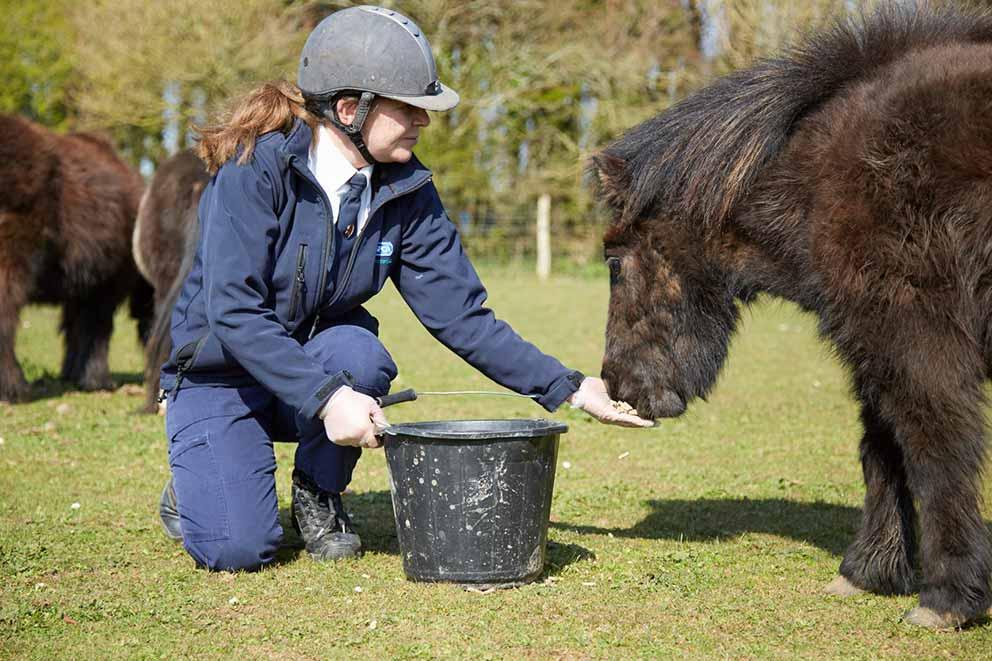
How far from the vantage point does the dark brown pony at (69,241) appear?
8180mm

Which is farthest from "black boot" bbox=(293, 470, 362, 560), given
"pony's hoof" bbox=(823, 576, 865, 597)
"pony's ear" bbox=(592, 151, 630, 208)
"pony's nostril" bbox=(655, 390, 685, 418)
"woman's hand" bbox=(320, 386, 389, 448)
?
"pony's hoof" bbox=(823, 576, 865, 597)

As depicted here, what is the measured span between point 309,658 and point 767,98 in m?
2.34

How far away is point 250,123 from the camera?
3820 mm

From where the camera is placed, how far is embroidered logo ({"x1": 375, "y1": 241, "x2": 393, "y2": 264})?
405cm

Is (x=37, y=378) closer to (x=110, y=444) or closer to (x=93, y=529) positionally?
(x=110, y=444)

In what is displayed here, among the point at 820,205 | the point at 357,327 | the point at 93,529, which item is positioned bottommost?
the point at 93,529

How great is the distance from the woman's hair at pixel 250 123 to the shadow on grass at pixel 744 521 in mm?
2051

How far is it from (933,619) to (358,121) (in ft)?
8.18

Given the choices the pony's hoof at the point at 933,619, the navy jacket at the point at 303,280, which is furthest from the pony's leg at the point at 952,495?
the navy jacket at the point at 303,280

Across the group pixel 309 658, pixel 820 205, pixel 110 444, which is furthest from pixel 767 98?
pixel 110 444

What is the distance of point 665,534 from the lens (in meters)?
4.46

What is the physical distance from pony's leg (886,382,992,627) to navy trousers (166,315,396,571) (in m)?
1.94

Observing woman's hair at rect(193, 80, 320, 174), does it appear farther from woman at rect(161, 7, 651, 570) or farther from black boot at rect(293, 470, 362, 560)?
black boot at rect(293, 470, 362, 560)

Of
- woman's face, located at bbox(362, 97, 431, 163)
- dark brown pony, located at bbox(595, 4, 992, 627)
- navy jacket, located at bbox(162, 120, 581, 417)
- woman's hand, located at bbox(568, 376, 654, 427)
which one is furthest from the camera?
woman's hand, located at bbox(568, 376, 654, 427)
